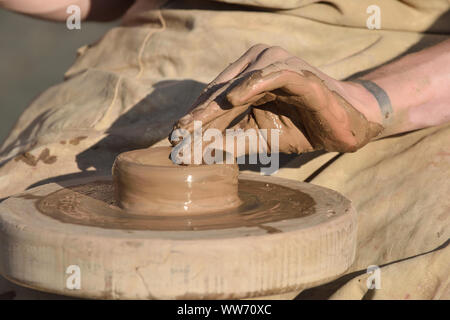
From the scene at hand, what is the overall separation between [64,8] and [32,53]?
6.16 m

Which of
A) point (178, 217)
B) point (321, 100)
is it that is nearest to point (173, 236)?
point (178, 217)

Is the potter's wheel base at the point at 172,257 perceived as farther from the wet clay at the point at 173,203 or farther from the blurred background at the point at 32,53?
the blurred background at the point at 32,53

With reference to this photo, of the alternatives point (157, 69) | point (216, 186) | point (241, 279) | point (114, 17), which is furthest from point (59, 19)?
point (241, 279)

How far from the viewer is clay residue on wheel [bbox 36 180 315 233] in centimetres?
172

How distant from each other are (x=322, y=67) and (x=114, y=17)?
128 cm

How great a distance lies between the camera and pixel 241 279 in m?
1.60

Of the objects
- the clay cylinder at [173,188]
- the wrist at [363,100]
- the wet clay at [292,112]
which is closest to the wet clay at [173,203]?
the clay cylinder at [173,188]

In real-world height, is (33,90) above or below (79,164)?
below

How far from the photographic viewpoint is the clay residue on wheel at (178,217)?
67.6 inches

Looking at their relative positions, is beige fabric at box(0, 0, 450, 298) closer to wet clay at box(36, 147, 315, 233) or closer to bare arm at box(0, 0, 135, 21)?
bare arm at box(0, 0, 135, 21)

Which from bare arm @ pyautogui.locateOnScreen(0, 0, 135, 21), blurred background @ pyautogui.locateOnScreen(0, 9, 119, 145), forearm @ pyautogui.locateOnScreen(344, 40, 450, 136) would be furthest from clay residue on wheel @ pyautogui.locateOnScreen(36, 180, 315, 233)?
blurred background @ pyautogui.locateOnScreen(0, 9, 119, 145)

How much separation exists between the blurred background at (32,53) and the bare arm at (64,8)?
186 inches

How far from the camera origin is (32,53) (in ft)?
29.9
